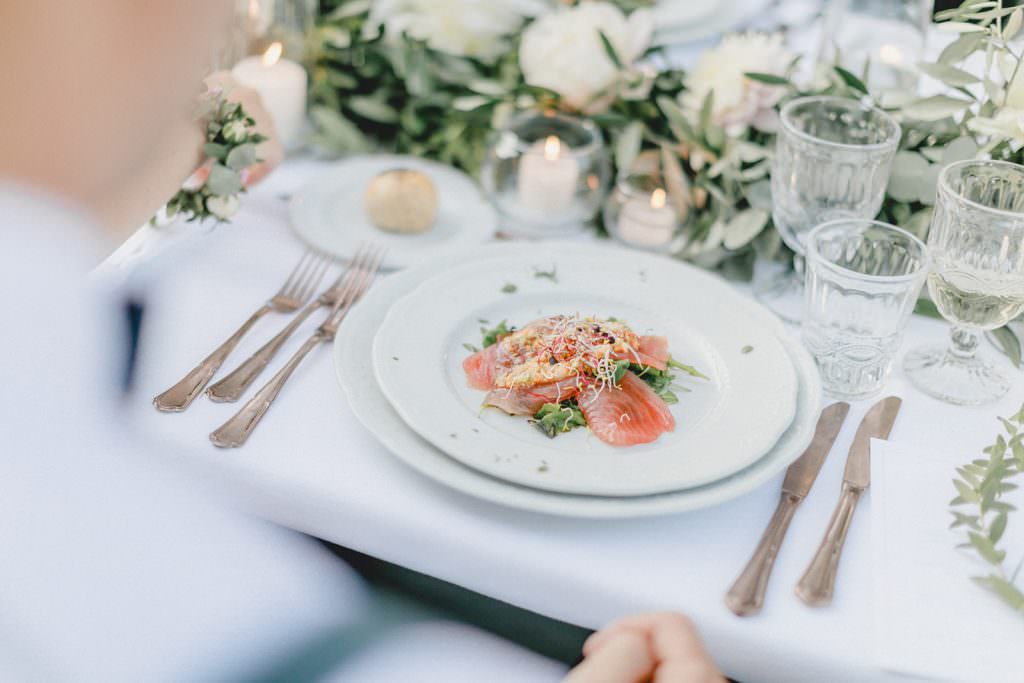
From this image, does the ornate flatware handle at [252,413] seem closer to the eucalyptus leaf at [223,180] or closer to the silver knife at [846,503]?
the eucalyptus leaf at [223,180]

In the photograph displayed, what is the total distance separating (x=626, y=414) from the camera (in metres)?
0.99

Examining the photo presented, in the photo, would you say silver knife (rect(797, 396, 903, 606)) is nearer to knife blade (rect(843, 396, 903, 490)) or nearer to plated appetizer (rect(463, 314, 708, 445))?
knife blade (rect(843, 396, 903, 490))

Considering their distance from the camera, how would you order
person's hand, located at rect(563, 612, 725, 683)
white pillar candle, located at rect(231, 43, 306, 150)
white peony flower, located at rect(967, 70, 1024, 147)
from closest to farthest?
person's hand, located at rect(563, 612, 725, 683) → white peony flower, located at rect(967, 70, 1024, 147) → white pillar candle, located at rect(231, 43, 306, 150)

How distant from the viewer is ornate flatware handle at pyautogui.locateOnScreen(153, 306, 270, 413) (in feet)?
3.30

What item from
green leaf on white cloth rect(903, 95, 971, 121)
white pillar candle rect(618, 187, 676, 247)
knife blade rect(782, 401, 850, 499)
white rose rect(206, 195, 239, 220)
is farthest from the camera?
white pillar candle rect(618, 187, 676, 247)

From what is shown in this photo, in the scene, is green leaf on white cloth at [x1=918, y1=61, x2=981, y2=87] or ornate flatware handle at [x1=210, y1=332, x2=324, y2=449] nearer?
ornate flatware handle at [x1=210, y1=332, x2=324, y2=449]

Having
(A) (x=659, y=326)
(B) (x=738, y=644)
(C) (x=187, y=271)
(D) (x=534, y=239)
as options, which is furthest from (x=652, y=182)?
(B) (x=738, y=644)

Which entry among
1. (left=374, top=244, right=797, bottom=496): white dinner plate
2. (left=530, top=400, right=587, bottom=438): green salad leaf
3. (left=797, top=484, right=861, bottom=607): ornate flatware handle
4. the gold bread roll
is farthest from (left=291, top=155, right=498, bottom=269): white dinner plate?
(left=797, top=484, right=861, bottom=607): ornate flatware handle

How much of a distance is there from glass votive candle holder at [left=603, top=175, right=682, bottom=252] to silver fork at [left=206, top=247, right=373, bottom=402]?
42 centimetres

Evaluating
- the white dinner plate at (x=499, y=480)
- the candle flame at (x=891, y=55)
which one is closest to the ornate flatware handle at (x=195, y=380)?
the white dinner plate at (x=499, y=480)

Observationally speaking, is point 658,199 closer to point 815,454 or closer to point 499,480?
point 815,454

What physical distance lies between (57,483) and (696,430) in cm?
63

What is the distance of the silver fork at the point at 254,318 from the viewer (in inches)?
39.9

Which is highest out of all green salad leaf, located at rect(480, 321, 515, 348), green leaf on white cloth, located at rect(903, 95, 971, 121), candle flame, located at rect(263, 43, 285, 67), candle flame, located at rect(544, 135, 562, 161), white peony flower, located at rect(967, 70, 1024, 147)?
white peony flower, located at rect(967, 70, 1024, 147)
